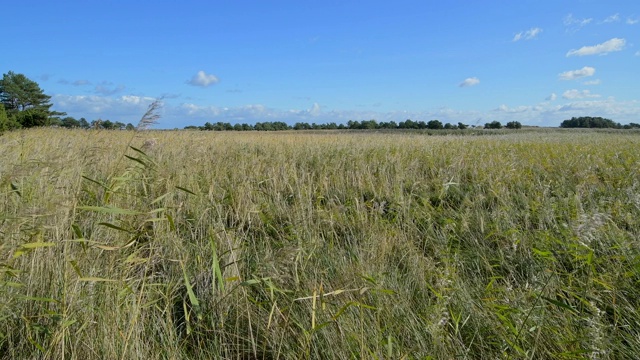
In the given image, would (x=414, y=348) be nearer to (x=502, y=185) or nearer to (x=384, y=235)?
(x=384, y=235)

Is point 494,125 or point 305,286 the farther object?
point 494,125

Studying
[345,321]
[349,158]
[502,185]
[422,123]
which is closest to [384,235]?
[345,321]

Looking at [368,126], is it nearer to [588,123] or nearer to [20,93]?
[588,123]

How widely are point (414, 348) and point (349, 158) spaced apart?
499cm

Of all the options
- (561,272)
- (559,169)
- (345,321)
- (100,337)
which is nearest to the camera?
(100,337)

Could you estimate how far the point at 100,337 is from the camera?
1.59 m

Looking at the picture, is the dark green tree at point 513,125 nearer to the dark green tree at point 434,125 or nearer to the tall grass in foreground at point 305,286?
the dark green tree at point 434,125

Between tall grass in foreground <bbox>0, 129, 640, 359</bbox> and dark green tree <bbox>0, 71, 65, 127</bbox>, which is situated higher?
dark green tree <bbox>0, 71, 65, 127</bbox>

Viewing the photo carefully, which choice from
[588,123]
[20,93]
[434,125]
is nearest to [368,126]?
[434,125]

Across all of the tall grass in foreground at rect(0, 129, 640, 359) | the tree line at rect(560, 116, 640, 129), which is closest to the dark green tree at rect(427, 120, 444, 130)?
the tree line at rect(560, 116, 640, 129)

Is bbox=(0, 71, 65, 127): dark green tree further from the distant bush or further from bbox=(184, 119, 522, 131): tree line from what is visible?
the distant bush

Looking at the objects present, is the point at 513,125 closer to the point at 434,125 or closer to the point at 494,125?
the point at 494,125

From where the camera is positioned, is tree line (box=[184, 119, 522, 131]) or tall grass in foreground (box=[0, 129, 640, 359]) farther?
tree line (box=[184, 119, 522, 131])

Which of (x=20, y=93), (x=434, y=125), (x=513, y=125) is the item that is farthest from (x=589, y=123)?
(x=20, y=93)
